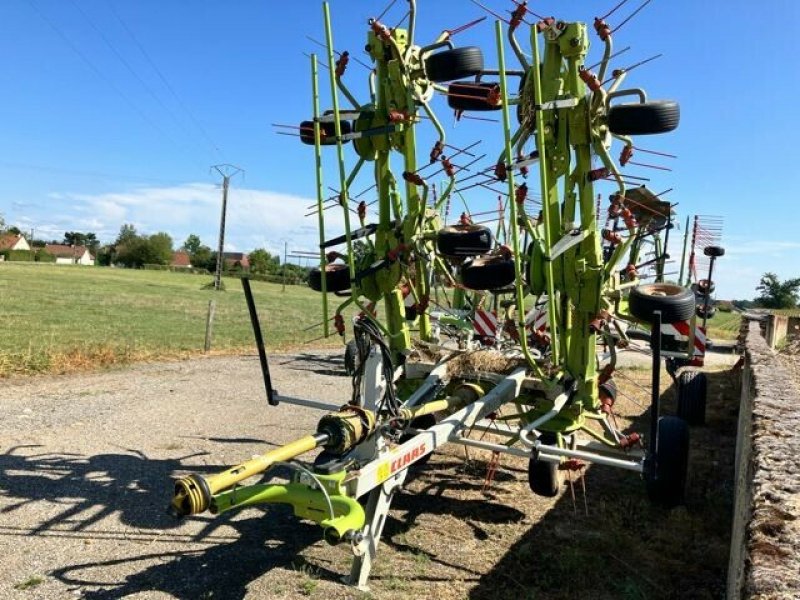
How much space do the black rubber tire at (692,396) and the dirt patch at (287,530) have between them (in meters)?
0.82

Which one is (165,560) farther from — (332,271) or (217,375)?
(217,375)

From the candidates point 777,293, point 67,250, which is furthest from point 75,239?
point 777,293

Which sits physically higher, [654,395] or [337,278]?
[337,278]

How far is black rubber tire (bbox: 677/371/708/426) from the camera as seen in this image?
992 cm

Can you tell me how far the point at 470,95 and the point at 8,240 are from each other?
126 metres

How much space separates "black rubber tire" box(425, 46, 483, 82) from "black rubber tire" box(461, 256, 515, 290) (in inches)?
64.9

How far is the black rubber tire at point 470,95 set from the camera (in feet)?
19.7

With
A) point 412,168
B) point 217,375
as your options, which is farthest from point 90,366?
point 412,168

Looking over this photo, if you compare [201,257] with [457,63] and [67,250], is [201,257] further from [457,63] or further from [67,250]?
[457,63]

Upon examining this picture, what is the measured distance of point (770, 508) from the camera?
3182mm

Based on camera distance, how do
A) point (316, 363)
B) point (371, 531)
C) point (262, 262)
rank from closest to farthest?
point (371, 531) < point (316, 363) < point (262, 262)

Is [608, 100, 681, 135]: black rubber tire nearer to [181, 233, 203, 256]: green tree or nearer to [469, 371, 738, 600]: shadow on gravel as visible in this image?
[469, 371, 738, 600]: shadow on gravel

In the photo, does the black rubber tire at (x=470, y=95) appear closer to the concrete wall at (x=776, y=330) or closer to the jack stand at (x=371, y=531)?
the jack stand at (x=371, y=531)

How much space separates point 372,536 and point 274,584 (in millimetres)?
762
